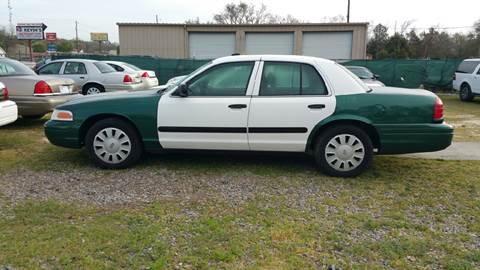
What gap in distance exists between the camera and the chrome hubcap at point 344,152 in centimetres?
470

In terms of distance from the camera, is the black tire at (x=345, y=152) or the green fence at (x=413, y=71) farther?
the green fence at (x=413, y=71)

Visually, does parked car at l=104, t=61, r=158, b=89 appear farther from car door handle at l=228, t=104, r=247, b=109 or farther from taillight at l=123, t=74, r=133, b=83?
car door handle at l=228, t=104, r=247, b=109

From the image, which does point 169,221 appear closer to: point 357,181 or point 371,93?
point 357,181

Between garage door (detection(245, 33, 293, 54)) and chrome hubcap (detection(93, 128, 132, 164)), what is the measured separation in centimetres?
2531

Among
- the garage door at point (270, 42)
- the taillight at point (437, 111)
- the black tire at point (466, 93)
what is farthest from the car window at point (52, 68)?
the garage door at point (270, 42)

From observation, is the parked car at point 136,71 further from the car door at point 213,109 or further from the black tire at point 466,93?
the black tire at point 466,93

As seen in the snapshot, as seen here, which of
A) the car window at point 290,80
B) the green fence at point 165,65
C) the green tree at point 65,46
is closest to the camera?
the car window at point 290,80

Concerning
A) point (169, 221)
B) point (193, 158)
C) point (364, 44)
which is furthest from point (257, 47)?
point (169, 221)

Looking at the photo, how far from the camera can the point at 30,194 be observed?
163 inches

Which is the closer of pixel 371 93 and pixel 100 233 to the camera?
pixel 100 233

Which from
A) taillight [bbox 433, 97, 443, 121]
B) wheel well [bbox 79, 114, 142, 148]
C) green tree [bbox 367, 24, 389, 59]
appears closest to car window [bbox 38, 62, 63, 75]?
wheel well [bbox 79, 114, 142, 148]

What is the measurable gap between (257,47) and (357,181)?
2561cm

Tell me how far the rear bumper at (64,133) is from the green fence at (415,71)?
53.8 feet

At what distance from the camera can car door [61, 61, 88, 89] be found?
36.6 feet
